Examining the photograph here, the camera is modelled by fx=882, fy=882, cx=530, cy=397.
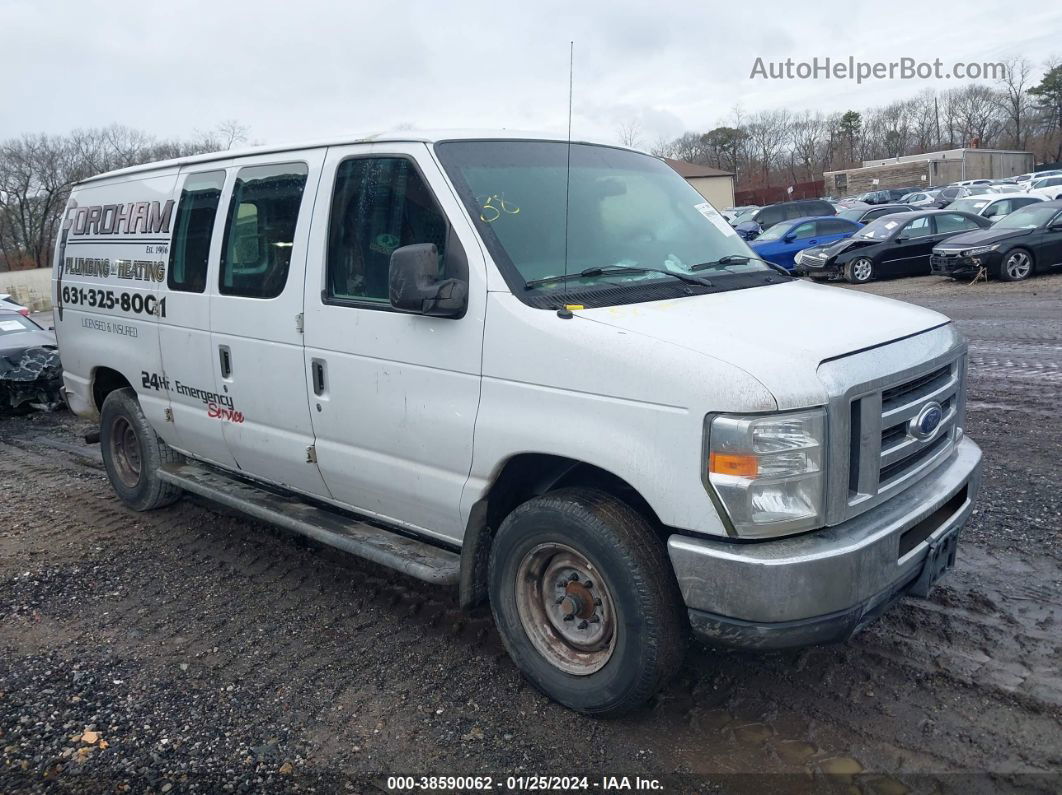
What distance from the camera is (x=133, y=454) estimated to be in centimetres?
626

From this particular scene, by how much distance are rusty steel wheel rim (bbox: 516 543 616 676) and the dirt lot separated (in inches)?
10.1

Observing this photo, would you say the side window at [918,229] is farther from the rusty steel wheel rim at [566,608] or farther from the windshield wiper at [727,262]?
the rusty steel wheel rim at [566,608]

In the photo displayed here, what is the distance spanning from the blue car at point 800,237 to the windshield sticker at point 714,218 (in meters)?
17.9

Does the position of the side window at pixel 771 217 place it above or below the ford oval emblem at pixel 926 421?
above

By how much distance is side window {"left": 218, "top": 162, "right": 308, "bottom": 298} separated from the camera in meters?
4.39

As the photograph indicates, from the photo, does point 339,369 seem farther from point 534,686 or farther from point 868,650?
point 868,650

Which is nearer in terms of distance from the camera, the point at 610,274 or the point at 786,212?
the point at 610,274

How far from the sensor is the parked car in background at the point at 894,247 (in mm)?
19328

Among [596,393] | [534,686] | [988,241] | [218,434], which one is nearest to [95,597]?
[218,434]

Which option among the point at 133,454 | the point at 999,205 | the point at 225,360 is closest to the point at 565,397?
the point at 225,360

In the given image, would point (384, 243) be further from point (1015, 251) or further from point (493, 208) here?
point (1015, 251)

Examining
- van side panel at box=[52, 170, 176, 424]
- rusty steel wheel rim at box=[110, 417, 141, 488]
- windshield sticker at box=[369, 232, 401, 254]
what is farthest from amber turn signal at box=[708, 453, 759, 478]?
rusty steel wheel rim at box=[110, 417, 141, 488]

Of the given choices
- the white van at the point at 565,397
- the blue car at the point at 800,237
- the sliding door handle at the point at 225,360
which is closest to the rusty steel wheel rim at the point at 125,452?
the white van at the point at 565,397

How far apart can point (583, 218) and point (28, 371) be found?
8.86 m
